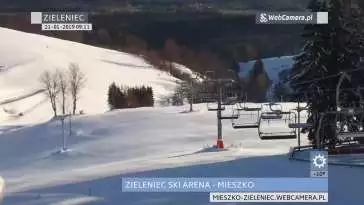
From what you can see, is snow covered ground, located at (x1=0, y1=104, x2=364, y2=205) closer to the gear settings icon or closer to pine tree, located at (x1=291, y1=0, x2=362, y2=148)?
the gear settings icon

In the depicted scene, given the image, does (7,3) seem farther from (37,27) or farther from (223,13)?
(223,13)

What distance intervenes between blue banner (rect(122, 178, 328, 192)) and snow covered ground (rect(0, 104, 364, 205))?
0.08m

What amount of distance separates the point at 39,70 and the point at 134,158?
5.59ft

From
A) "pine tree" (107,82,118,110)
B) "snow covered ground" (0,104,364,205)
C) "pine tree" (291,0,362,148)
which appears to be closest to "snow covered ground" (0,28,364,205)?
"snow covered ground" (0,104,364,205)

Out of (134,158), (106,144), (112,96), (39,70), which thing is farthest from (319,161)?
(106,144)

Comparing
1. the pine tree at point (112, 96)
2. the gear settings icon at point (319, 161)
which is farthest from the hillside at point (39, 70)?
the gear settings icon at point (319, 161)

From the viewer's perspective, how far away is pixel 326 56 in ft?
23.2

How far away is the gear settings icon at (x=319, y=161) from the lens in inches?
167

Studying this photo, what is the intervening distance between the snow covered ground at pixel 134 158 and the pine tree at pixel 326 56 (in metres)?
0.57

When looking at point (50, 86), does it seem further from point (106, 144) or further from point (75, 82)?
point (106, 144)

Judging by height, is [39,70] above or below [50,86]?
above

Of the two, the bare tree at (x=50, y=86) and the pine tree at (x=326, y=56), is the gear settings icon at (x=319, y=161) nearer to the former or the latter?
the pine tree at (x=326, y=56)

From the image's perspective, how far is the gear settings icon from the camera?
424 cm

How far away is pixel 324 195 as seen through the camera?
13.4ft
